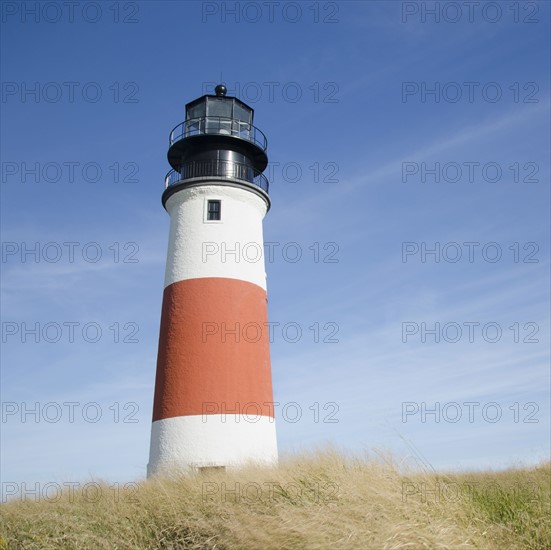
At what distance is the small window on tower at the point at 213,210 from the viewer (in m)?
15.4

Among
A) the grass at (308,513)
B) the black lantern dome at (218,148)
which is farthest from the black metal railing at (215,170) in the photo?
the grass at (308,513)

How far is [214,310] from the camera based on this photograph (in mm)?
14539

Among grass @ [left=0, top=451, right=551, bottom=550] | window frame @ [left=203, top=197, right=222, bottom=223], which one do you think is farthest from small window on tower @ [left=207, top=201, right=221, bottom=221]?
grass @ [left=0, top=451, right=551, bottom=550]

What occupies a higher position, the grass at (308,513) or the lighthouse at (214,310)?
the lighthouse at (214,310)

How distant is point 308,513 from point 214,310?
306 inches

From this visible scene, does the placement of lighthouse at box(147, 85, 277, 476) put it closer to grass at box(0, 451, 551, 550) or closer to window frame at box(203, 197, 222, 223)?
window frame at box(203, 197, 222, 223)

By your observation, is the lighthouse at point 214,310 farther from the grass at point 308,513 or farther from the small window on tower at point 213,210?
the grass at point 308,513

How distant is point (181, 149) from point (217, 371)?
654 centimetres

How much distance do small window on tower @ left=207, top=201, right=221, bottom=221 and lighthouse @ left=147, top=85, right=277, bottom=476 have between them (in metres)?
0.03

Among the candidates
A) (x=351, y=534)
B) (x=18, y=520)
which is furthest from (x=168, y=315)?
(x=351, y=534)

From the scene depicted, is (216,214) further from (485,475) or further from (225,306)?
(485,475)

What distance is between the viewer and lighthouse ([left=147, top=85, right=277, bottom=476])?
13.7 metres

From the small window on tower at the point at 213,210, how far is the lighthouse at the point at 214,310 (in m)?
0.03

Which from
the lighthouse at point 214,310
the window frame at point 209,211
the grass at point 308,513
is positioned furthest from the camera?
the window frame at point 209,211
